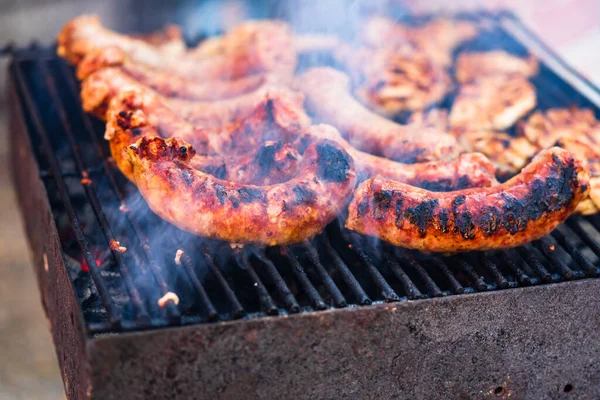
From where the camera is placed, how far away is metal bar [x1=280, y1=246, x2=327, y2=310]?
95.0 inches

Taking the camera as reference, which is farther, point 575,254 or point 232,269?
point 575,254

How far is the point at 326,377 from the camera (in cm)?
250

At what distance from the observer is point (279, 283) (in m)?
2.53

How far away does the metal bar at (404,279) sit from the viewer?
2.53 meters

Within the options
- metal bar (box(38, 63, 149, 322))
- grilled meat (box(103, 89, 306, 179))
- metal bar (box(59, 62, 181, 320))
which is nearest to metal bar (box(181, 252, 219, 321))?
metal bar (box(59, 62, 181, 320))

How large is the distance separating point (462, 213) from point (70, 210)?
5.54 feet

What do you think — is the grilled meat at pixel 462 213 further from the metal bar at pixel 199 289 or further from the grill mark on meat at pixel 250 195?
the metal bar at pixel 199 289

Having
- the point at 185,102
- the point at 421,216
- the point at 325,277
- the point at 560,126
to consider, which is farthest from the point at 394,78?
the point at 325,277

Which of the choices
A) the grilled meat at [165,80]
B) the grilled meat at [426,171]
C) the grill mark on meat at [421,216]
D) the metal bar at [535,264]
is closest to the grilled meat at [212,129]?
the grilled meat at [426,171]

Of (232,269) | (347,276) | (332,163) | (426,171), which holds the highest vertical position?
(332,163)

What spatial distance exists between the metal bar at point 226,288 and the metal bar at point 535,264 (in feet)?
4.20

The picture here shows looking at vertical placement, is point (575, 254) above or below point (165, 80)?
below

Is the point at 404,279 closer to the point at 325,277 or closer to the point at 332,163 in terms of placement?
the point at 325,277

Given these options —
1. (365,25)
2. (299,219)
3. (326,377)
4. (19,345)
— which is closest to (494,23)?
(365,25)
